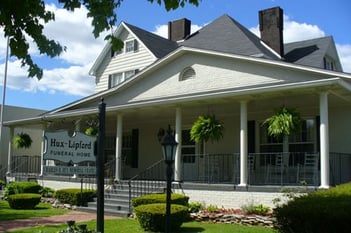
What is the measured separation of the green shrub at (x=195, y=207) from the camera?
13.7 metres

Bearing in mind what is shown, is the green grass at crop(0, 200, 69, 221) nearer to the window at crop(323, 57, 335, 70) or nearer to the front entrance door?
the front entrance door

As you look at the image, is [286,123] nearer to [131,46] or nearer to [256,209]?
[256,209]

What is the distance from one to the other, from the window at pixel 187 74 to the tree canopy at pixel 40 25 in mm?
11220

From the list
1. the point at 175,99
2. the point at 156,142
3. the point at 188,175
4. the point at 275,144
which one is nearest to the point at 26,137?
the point at 156,142

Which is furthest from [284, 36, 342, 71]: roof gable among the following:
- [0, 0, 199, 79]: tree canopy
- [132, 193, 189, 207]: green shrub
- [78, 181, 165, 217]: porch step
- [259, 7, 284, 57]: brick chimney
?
[0, 0, 199, 79]: tree canopy

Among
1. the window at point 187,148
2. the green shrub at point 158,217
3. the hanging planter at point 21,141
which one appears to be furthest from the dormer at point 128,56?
the green shrub at point 158,217

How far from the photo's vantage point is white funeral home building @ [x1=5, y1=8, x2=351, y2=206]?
13.5m

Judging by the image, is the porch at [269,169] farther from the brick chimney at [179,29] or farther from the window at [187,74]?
the brick chimney at [179,29]

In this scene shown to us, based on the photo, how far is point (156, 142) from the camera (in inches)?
794

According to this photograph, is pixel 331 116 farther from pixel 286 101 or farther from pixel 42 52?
pixel 42 52

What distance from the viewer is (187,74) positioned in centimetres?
1644

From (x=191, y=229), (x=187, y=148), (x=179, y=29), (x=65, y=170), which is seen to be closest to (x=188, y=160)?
(x=187, y=148)

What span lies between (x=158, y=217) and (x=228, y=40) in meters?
10.2

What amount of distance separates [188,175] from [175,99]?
14.2 ft
